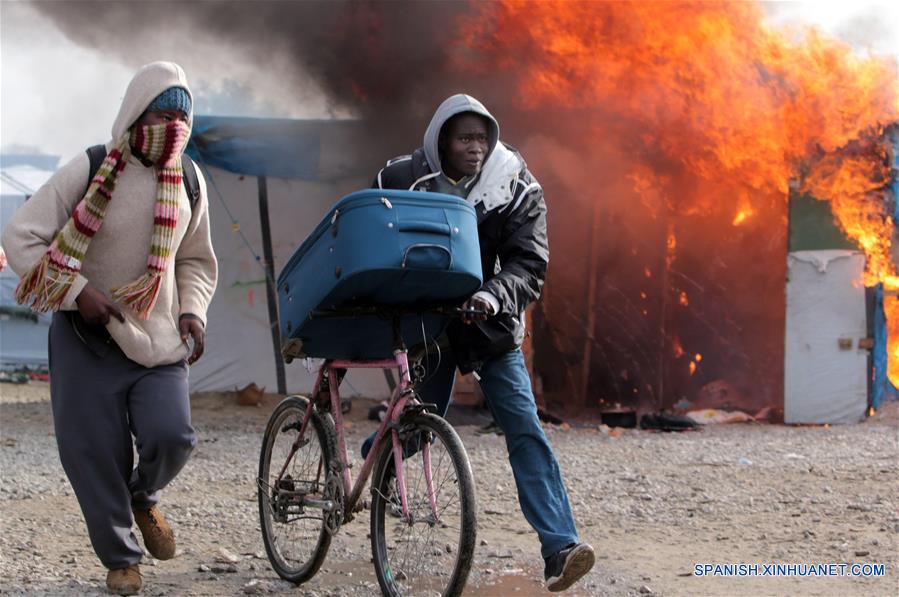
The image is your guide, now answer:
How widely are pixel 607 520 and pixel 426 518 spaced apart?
279cm

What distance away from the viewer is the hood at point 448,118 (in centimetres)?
413

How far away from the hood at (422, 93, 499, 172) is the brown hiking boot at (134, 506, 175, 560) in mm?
1882

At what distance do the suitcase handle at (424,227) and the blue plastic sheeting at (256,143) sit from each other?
8.98 meters

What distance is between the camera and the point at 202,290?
4340 millimetres

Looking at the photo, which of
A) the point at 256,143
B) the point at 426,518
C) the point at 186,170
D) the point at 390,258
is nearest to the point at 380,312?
the point at 390,258

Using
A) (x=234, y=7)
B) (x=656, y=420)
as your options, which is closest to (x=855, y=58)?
(x=656, y=420)

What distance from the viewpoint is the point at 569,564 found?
146 inches

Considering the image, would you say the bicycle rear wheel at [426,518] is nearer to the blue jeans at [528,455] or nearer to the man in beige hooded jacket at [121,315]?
the blue jeans at [528,455]

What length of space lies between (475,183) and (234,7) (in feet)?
34.3

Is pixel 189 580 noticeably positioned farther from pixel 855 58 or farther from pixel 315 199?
pixel 855 58

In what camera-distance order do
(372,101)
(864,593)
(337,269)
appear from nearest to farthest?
(337,269) → (864,593) → (372,101)

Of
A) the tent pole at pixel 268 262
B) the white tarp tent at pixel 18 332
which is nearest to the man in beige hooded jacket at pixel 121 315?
the tent pole at pixel 268 262

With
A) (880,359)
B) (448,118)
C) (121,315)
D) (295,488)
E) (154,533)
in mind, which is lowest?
(154,533)

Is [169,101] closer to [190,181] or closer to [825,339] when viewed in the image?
[190,181]
